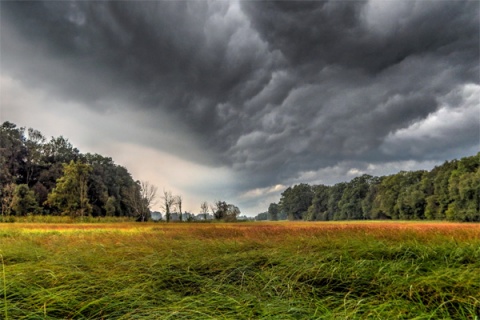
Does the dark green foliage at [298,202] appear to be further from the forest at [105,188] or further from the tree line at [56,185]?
the tree line at [56,185]

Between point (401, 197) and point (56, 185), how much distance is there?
60252mm

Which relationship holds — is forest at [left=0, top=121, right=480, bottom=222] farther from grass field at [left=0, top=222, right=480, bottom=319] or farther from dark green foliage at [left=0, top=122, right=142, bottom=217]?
grass field at [left=0, top=222, right=480, bottom=319]

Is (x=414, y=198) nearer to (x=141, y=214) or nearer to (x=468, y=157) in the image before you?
(x=468, y=157)

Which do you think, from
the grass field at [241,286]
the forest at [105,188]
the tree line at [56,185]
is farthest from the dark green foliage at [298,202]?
the grass field at [241,286]

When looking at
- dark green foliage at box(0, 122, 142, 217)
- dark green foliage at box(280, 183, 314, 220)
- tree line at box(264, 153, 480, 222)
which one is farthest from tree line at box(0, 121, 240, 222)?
dark green foliage at box(280, 183, 314, 220)

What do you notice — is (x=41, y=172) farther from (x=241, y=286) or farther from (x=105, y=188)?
(x=241, y=286)

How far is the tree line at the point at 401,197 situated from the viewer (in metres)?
39.2

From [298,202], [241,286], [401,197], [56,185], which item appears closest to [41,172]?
[56,185]

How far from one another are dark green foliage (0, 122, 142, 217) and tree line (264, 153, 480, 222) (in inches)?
1994

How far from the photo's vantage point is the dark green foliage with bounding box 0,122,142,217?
1545 inches

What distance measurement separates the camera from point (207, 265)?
4.45m

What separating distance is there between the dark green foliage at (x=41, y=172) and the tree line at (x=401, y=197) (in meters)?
50.7

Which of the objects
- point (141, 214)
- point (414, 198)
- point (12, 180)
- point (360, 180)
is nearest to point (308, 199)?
point (360, 180)

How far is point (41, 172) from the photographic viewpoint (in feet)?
147
